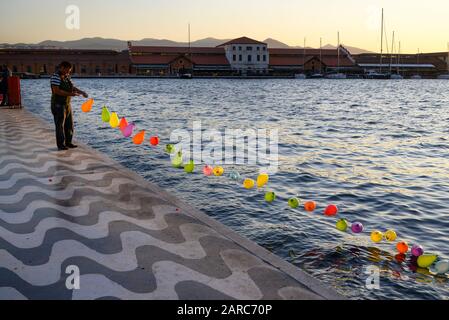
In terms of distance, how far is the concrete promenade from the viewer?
4.06 metres

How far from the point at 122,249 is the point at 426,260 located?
3835mm

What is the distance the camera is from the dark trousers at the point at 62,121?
33.2 ft

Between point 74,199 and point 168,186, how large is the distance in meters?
2.96

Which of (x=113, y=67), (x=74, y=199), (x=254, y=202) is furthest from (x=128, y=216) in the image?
(x=113, y=67)

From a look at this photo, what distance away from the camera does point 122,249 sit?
4988mm

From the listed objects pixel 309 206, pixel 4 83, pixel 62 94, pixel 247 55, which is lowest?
pixel 309 206

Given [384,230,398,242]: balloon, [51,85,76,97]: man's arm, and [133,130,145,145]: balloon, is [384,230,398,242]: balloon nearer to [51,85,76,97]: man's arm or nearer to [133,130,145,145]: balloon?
[51,85,76,97]: man's arm

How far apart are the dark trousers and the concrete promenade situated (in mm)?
2445

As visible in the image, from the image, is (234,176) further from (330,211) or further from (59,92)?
(59,92)

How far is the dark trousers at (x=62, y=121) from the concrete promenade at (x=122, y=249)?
245cm

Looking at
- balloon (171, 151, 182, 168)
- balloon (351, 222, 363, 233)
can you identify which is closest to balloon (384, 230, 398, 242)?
balloon (351, 222, 363, 233)

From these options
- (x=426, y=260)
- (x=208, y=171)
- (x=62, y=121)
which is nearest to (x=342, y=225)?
(x=426, y=260)

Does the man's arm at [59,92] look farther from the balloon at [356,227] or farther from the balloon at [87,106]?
the balloon at [356,227]

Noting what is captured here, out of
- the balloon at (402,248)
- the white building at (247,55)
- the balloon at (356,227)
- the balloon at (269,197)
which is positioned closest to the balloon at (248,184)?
the balloon at (269,197)
